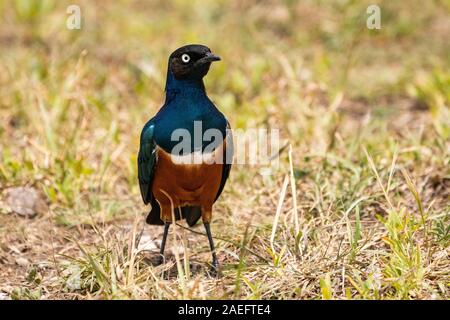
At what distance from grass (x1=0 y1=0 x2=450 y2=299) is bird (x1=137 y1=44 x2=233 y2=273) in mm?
250

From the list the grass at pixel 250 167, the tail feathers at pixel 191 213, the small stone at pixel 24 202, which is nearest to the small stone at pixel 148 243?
the grass at pixel 250 167

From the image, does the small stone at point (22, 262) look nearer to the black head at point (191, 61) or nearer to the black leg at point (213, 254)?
the black leg at point (213, 254)

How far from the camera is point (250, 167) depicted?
5.71m

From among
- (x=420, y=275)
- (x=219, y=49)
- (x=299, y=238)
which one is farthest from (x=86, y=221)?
(x=219, y=49)

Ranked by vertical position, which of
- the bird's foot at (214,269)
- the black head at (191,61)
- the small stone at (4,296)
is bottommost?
the small stone at (4,296)

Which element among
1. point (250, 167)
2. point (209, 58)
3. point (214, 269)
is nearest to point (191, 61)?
point (209, 58)

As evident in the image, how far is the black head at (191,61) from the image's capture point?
444cm

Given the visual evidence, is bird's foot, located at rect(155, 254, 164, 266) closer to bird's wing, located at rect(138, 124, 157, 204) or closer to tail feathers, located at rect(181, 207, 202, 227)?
tail feathers, located at rect(181, 207, 202, 227)

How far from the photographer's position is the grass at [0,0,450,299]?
160 inches

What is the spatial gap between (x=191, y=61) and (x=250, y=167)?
1407mm

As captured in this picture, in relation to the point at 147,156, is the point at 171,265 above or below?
below

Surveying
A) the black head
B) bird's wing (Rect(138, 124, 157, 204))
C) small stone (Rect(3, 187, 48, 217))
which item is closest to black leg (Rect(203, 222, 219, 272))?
bird's wing (Rect(138, 124, 157, 204))

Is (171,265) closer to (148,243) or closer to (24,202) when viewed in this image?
(148,243)

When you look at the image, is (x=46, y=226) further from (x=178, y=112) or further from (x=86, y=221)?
(x=178, y=112)
